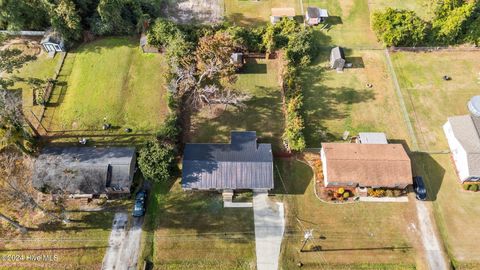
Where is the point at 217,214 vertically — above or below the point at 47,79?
below

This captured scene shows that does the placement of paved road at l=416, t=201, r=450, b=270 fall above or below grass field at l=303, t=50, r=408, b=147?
below

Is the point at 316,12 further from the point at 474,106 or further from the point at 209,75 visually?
the point at 474,106

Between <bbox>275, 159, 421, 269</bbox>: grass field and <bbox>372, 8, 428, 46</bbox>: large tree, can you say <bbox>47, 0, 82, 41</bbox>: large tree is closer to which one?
<bbox>275, 159, 421, 269</bbox>: grass field

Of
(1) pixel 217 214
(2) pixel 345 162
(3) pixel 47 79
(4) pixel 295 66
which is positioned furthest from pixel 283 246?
(3) pixel 47 79

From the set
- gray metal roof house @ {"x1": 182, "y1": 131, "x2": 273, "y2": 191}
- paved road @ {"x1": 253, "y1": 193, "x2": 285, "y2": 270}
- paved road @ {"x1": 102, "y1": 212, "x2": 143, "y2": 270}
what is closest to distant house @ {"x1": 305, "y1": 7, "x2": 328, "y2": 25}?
gray metal roof house @ {"x1": 182, "y1": 131, "x2": 273, "y2": 191}

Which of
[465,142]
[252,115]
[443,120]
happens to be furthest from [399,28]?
[252,115]

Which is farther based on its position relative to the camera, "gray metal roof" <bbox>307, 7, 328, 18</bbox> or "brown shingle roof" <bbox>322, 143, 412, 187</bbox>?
"gray metal roof" <bbox>307, 7, 328, 18</bbox>

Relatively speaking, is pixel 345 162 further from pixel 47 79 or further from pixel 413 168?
pixel 47 79
